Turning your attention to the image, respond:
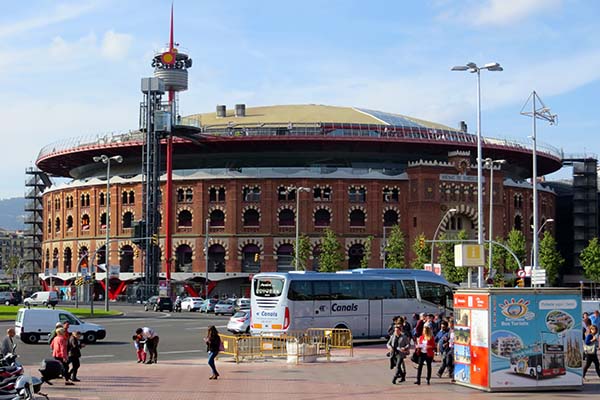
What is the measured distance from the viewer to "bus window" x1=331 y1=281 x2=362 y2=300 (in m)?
41.4

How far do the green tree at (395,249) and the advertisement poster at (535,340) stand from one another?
219 ft

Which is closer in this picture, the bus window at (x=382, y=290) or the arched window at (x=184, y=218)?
the bus window at (x=382, y=290)

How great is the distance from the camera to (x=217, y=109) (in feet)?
378

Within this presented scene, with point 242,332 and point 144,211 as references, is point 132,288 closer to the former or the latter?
point 144,211

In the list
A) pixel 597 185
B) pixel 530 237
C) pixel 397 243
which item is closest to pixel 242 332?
pixel 397 243

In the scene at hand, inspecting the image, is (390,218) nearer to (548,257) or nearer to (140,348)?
(548,257)

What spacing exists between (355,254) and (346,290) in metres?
57.9

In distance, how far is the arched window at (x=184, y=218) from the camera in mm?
101250

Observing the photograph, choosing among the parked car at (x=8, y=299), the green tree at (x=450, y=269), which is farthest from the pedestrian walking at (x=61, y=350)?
the parked car at (x=8, y=299)

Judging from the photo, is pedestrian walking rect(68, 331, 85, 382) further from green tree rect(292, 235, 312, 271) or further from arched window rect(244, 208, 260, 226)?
arched window rect(244, 208, 260, 226)

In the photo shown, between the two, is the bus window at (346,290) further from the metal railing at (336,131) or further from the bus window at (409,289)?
the metal railing at (336,131)

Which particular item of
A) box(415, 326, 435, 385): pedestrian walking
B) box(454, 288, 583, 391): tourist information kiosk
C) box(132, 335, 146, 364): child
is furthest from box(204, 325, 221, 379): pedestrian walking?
box(454, 288, 583, 391): tourist information kiosk

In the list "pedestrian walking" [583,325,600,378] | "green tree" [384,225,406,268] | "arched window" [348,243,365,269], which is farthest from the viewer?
"arched window" [348,243,365,269]

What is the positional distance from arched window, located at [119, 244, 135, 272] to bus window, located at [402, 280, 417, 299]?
64196 mm
